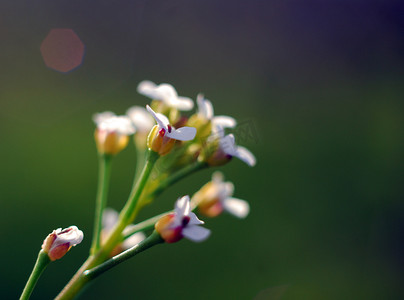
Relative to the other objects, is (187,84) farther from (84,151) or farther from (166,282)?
(166,282)

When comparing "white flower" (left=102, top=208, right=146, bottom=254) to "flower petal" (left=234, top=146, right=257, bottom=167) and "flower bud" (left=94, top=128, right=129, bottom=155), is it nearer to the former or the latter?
"flower bud" (left=94, top=128, right=129, bottom=155)

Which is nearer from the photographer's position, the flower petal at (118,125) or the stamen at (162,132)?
the stamen at (162,132)

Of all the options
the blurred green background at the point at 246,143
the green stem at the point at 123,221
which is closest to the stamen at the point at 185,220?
the green stem at the point at 123,221

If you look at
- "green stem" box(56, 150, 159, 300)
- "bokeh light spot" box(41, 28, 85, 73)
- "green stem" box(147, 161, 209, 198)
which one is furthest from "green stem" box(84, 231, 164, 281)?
"bokeh light spot" box(41, 28, 85, 73)

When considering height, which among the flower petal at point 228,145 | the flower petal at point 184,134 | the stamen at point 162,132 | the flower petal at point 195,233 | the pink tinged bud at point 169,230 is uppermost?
the stamen at point 162,132

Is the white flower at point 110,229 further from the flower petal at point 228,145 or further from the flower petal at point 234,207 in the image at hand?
the flower petal at point 228,145

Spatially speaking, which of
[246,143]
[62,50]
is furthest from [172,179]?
[62,50]
